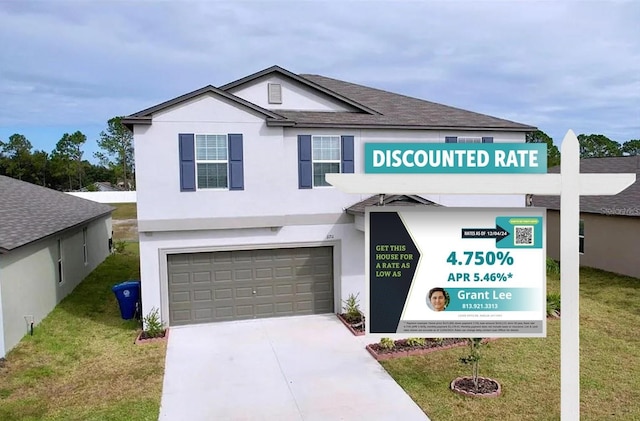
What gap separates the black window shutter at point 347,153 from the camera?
14031 millimetres

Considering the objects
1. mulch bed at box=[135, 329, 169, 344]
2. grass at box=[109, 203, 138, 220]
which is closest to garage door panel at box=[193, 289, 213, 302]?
mulch bed at box=[135, 329, 169, 344]

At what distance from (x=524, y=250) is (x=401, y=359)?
5.85m

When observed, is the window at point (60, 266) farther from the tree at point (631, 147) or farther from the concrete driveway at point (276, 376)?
the tree at point (631, 147)

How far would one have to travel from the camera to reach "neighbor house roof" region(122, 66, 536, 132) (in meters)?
12.5

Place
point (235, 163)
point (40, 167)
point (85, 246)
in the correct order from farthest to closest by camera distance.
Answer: point (40, 167) < point (85, 246) < point (235, 163)

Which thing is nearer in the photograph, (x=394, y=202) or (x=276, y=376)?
(x=276, y=376)

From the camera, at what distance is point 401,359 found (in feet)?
34.3

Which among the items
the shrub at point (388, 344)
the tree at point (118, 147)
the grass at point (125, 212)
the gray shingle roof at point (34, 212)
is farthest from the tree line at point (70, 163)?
the shrub at point (388, 344)

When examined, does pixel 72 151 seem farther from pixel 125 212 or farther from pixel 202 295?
pixel 202 295

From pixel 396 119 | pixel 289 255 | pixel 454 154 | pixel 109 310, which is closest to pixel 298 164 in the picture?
pixel 289 255

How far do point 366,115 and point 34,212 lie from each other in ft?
39.7

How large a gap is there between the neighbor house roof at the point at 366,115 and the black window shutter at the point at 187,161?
3.05 feet

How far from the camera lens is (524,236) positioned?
5.36 meters

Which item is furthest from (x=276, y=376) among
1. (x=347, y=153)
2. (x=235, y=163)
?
(x=347, y=153)
